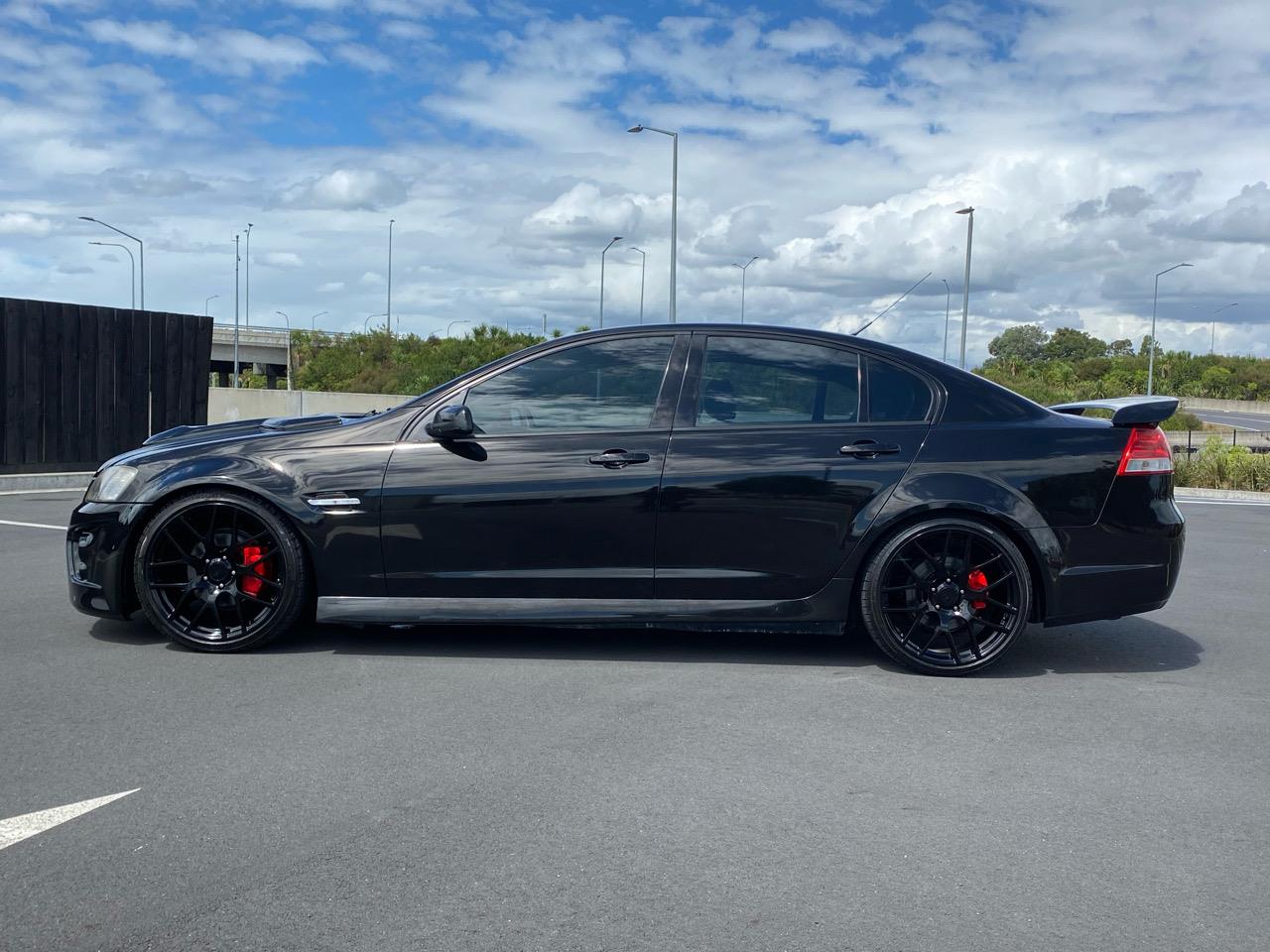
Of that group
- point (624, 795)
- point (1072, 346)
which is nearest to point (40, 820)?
point (624, 795)

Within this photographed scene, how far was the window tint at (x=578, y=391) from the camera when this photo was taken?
5594 mm

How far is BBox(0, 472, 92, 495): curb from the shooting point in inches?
572

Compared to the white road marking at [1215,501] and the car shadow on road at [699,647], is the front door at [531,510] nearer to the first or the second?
the car shadow on road at [699,647]

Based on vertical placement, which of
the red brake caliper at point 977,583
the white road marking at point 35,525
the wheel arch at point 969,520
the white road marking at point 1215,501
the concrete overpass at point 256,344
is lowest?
the white road marking at point 35,525

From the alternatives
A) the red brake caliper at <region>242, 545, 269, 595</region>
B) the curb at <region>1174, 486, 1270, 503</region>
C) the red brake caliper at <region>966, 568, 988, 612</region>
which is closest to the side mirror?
the red brake caliper at <region>242, 545, 269, 595</region>

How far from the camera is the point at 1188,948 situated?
2799mm

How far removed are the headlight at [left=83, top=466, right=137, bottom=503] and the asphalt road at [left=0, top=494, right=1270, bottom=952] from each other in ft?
2.40

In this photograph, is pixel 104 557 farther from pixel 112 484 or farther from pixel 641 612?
pixel 641 612

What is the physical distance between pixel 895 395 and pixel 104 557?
3862 mm

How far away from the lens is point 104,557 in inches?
223

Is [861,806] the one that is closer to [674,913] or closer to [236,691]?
[674,913]

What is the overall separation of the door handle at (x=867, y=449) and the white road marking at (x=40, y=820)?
3344 millimetres

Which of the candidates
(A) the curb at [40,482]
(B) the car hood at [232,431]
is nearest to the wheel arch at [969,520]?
(B) the car hood at [232,431]

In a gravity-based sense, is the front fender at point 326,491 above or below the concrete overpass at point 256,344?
below
